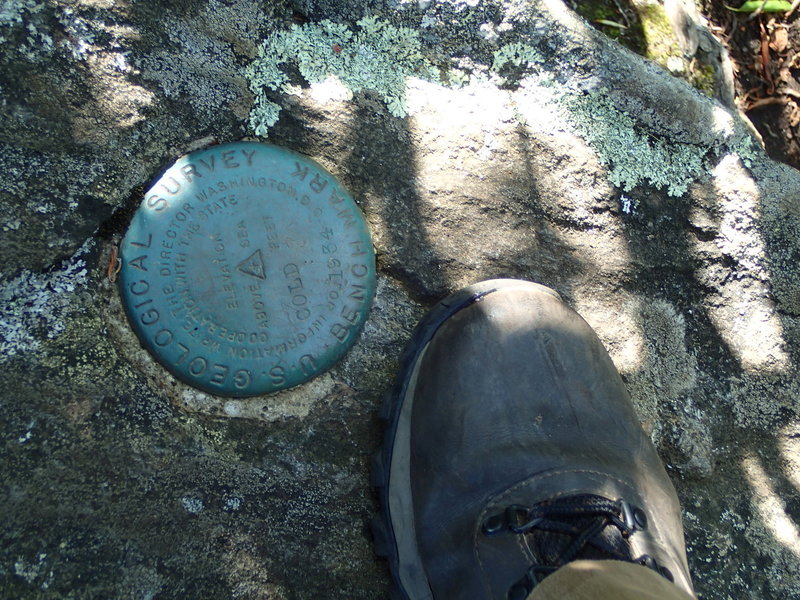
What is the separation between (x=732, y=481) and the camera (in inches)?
73.4

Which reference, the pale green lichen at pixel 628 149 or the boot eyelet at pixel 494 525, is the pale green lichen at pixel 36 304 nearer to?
the boot eyelet at pixel 494 525

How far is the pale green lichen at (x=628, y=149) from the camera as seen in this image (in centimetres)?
185

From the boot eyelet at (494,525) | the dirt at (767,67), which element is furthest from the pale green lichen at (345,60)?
the dirt at (767,67)

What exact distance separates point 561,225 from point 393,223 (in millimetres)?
449

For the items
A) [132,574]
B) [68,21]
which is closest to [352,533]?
[132,574]

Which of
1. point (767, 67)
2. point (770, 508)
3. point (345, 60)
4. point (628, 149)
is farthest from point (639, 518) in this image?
point (767, 67)

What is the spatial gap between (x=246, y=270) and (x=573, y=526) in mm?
913

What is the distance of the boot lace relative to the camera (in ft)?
4.83

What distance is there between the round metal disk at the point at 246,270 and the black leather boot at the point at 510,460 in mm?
254

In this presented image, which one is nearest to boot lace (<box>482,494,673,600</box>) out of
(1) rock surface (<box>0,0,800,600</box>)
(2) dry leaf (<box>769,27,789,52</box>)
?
(1) rock surface (<box>0,0,800,600</box>)

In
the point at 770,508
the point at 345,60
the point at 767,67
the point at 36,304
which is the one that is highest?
the point at 345,60

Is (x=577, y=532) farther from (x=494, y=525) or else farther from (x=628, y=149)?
(x=628, y=149)

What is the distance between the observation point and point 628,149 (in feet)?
6.12

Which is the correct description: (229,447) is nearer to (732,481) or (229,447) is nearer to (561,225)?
(561,225)
